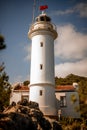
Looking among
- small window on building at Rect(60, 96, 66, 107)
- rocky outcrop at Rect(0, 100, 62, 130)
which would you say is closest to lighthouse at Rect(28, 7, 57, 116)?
small window on building at Rect(60, 96, 66, 107)

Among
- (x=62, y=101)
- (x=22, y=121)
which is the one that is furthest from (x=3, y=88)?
(x=62, y=101)

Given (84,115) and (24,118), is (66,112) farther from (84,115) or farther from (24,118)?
(24,118)

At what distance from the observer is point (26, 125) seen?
1461 cm

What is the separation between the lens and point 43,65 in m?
26.2

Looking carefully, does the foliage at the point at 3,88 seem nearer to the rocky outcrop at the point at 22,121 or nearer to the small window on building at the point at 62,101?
the rocky outcrop at the point at 22,121

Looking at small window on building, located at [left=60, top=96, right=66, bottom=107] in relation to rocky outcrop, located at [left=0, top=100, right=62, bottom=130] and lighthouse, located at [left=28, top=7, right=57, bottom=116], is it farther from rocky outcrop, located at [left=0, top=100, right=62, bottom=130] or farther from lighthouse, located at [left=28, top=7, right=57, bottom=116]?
rocky outcrop, located at [left=0, top=100, right=62, bottom=130]

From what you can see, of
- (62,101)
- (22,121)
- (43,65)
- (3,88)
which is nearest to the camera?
(22,121)

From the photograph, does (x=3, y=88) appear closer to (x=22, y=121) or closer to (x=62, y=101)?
(x=22, y=121)

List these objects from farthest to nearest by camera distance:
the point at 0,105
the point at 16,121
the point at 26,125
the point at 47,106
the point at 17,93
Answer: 1. the point at 17,93
2. the point at 47,106
3. the point at 0,105
4. the point at 26,125
5. the point at 16,121

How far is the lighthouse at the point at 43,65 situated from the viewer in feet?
83.1

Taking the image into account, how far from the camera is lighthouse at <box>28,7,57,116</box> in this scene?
83.1 ft

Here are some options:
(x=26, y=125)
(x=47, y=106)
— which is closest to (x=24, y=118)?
(x=26, y=125)

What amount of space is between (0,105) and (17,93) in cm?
974

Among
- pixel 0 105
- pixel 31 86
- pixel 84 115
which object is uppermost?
pixel 31 86
